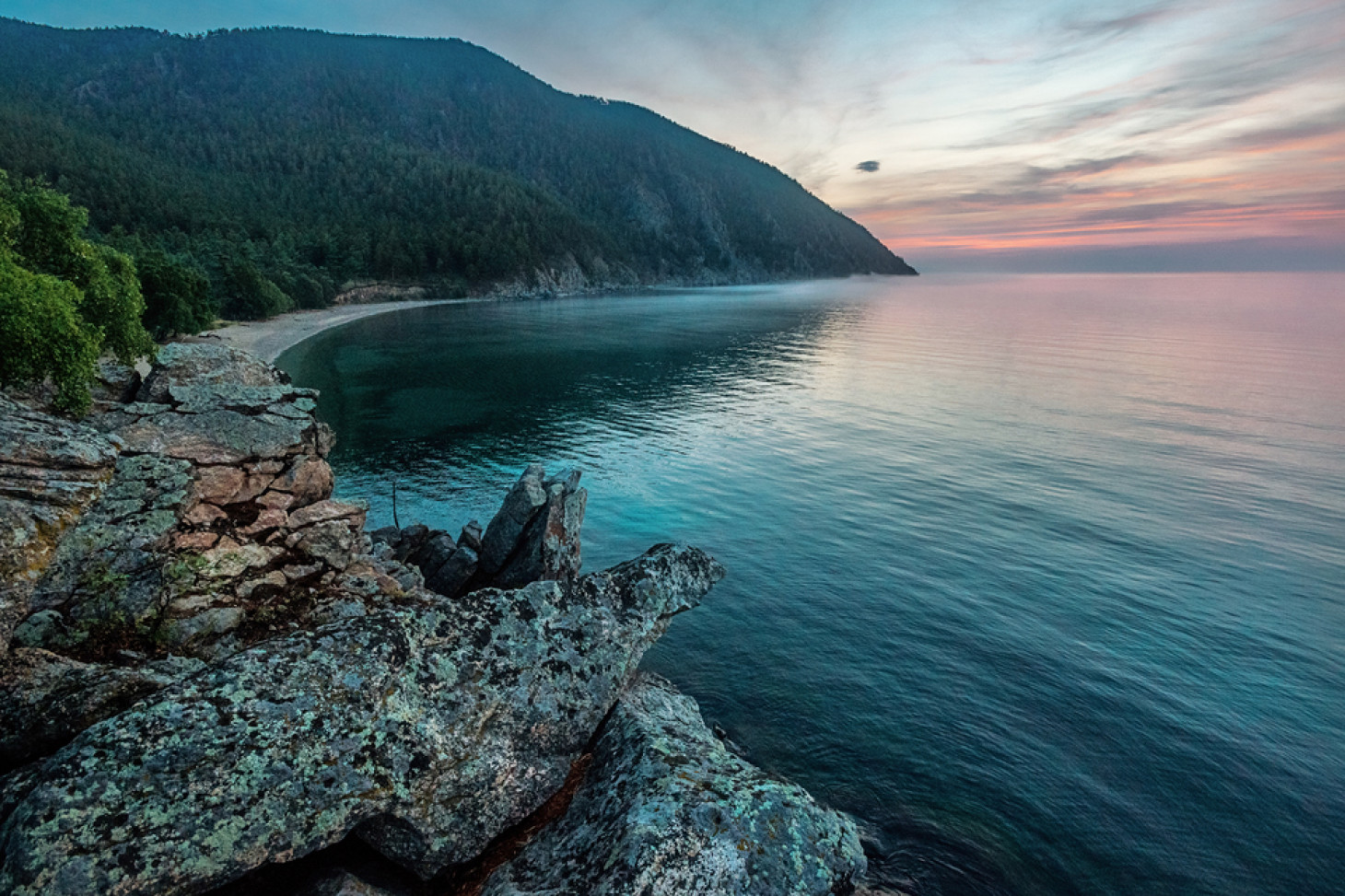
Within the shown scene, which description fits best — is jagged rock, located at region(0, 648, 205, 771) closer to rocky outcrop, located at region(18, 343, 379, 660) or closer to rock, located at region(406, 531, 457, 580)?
rocky outcrop, located at region(18, 343, 379, 660)

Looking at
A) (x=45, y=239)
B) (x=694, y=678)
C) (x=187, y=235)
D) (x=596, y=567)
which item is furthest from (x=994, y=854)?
(x=187, y=235)

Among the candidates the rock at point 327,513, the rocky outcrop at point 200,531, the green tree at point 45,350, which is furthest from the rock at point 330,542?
the green tree at point 45,350

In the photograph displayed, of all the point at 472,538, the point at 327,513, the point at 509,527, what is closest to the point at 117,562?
the point at 327,513

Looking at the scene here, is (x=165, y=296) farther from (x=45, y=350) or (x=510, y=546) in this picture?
(x=510, y=546)

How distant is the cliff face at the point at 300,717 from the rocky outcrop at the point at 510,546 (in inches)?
409

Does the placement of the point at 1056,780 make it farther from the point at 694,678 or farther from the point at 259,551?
the point at 259,551

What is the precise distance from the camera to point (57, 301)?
16.7m

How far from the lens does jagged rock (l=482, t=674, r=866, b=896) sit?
7.02 m

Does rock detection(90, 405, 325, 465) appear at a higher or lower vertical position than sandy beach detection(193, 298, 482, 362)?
higher

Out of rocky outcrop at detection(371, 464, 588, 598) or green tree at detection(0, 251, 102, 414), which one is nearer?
green tree at detection(0, 251, 102, 414)

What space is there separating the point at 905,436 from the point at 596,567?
33.1 m

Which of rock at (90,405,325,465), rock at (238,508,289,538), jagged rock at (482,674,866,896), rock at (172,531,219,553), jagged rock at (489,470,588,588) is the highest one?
rock at (90,405,325,465)

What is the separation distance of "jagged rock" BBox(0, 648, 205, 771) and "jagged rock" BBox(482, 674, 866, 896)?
5.18 meters

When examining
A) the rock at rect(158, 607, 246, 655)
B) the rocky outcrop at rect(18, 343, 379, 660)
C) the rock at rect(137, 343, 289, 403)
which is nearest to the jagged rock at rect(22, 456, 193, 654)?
the rocky outcrop at rect(18, 343, 379, 660)
